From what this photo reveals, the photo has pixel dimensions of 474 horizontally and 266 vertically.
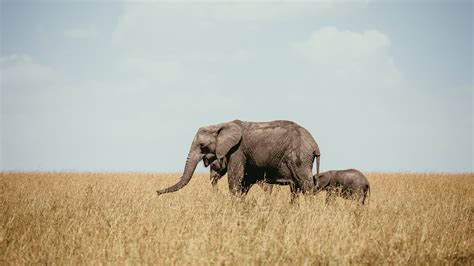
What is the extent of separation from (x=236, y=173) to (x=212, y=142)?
3.31 feet

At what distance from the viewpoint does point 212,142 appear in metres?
11.1

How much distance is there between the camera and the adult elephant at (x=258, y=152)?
10.6 metres

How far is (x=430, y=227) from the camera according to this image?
25.5 ft

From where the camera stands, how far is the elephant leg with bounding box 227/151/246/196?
10.6 m

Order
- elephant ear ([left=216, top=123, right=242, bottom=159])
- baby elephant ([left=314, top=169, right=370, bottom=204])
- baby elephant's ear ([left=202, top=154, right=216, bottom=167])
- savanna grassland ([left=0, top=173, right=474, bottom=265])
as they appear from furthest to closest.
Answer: baby elephant ([left=314, top=169, right=370, bottom=204]) → baby elephant's ear ([left=202, top=154, right=216, bottom=167]) → elephant ear ([left=216, top=123, right=242, bottom=159]) → savanna grassland ([left=0, top=173, right=474, bottom=265])

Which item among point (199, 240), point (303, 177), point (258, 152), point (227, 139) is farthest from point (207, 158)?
point (199, 240)

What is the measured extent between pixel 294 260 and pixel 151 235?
2.13 metres

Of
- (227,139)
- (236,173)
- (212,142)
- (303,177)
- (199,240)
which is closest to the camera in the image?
(199,240)

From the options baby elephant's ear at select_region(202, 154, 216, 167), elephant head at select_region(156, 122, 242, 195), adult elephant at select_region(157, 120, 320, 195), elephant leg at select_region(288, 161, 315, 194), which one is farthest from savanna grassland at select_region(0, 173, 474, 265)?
baby elephant's ear at select_region(202, 154, 216, 167)

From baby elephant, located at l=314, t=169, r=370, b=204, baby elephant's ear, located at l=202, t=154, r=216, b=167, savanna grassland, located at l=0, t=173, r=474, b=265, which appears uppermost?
baby elephant's ear, located at l=202, t=154, r=216, b=167

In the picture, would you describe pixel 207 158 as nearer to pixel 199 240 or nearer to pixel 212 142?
pixel 212 142

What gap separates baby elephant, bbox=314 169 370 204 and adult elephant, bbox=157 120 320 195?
2.47m

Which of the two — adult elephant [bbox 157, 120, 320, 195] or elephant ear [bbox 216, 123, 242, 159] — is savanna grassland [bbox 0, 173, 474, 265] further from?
elephant ear [bbox 216, 123, 242, 159]

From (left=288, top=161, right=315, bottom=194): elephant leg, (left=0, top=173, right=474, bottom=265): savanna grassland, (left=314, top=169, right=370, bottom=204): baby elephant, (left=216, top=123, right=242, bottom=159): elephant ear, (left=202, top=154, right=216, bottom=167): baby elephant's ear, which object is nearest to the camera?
(left=0, top=173, right=474, bottom=265): savanna grassland
